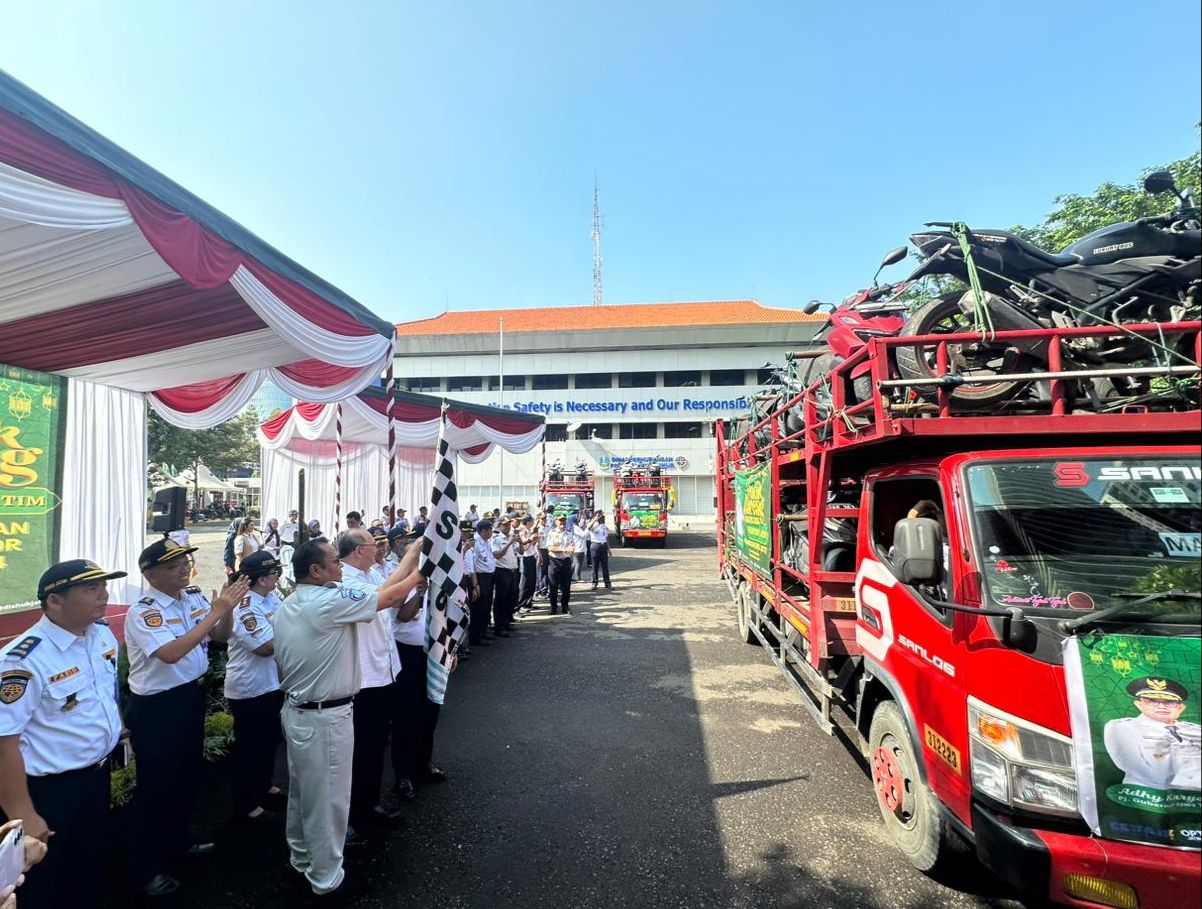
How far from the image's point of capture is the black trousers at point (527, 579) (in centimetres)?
1007

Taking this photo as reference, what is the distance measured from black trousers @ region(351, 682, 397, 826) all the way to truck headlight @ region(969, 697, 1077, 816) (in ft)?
10.3

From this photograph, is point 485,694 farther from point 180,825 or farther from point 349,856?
point 180,825

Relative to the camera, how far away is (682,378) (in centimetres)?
3744

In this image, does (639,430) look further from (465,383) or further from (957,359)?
(957,359)

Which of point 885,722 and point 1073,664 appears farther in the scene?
point 885,722

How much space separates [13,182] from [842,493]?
6.26 metres

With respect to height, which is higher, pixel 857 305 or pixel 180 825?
pixel 857 305

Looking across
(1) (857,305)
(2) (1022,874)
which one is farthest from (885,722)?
(1) (857,305)

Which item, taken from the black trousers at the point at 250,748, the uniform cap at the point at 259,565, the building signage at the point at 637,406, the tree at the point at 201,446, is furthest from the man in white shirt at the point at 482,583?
the building signage at the point at 637,406

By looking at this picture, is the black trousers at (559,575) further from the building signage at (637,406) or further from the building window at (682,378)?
the building window at (682,378)

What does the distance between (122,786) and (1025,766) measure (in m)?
4.73

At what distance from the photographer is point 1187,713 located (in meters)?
2.04

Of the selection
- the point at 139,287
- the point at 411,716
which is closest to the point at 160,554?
the point at 411,716

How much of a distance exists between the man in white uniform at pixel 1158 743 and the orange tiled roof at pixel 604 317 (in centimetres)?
3701
